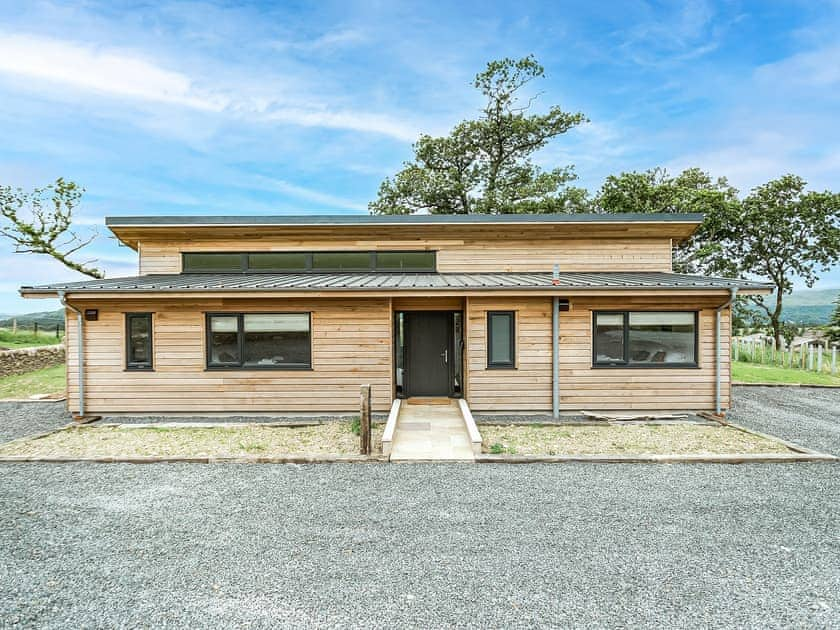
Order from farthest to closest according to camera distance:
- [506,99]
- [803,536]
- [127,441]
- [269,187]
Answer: [269,187] < [506,99] < [127,441] < [803,536]

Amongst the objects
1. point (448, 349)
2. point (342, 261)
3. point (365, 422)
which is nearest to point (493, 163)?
point (342, 261)

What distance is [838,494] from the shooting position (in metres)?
4.83

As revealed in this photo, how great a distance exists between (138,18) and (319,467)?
16.4 metres

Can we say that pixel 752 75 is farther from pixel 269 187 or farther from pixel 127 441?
pixel 269 187

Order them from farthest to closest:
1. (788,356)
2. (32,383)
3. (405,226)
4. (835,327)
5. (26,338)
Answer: (835,327)
(26,338)
(788,356)
(32,383)
(405,226)

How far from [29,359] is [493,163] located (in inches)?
875

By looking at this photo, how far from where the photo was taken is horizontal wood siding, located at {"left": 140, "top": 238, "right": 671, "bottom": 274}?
10.5 meters

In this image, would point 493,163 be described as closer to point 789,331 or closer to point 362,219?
point 362,219

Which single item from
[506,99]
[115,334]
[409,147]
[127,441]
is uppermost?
[506,99]

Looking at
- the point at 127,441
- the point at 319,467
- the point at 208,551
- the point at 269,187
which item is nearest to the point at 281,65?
the point at 269,187

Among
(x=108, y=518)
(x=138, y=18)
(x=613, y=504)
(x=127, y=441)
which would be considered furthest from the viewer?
(x=138, y=18)

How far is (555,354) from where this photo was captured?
327 inches

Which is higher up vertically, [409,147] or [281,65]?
[281,65]

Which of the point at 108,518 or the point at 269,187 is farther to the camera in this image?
the point at 269,187
